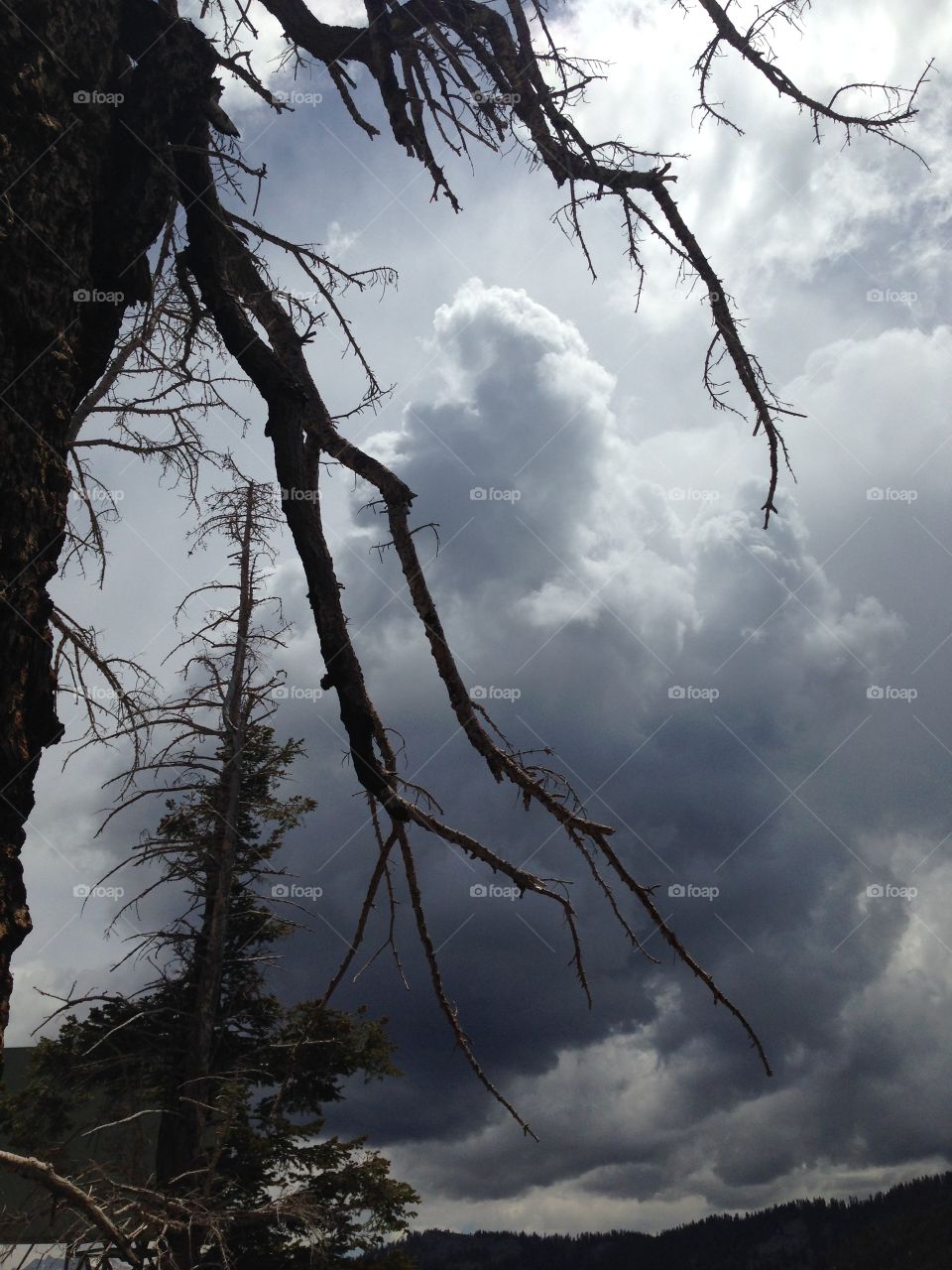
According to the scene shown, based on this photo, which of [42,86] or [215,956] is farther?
[215,956]

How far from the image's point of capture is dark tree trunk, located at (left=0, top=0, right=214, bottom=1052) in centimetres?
172

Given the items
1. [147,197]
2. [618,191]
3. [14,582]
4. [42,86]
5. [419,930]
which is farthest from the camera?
[618,191]

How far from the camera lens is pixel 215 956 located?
1138cm

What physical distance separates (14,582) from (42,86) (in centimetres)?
107

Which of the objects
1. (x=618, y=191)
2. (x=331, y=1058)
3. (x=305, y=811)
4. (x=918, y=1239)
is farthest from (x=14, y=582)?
(x=918, y=1239)

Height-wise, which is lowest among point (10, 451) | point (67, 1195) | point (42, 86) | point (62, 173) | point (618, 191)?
point (67, 1195)

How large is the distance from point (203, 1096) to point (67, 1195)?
8.88 meters

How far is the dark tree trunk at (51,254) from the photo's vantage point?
1.72 metres

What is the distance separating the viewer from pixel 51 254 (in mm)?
1912

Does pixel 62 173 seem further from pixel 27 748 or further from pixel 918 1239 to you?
pixel 918 1239

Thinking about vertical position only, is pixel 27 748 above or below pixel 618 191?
below

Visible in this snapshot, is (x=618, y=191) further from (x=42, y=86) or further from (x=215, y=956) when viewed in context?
(x=215, y=956)

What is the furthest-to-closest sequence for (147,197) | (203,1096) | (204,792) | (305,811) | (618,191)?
(305,811) → (204,792) → (203,1096) → (618,191) → (147,197)

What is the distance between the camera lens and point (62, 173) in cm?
199
